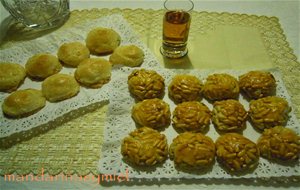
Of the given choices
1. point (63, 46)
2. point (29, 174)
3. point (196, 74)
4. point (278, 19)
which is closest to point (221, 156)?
point (196, 74)

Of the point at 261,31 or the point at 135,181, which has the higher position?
the point at 261,31

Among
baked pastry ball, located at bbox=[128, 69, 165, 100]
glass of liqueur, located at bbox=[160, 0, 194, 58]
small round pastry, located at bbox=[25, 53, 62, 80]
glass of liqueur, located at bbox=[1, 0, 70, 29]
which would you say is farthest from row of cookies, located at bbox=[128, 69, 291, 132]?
glass of liqueur, located at bbox=[1, 0, 70, 29]

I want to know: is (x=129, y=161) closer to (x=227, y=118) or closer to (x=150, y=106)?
(x=150, y=106)

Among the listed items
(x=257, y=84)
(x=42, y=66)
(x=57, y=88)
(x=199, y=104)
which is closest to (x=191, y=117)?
(x=199, y=104)

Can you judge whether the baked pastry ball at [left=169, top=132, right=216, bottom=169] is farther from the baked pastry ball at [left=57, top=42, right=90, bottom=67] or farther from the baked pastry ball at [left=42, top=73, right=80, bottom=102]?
Result: the baked pastry ball at [left=57, top=42, right=90, bottom=67]

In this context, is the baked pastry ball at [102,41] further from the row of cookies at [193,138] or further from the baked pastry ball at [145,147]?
the baked pastry ball at [145,147]

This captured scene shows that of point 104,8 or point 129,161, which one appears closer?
point 129,161

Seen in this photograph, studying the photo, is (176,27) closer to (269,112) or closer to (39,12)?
(269,112)
